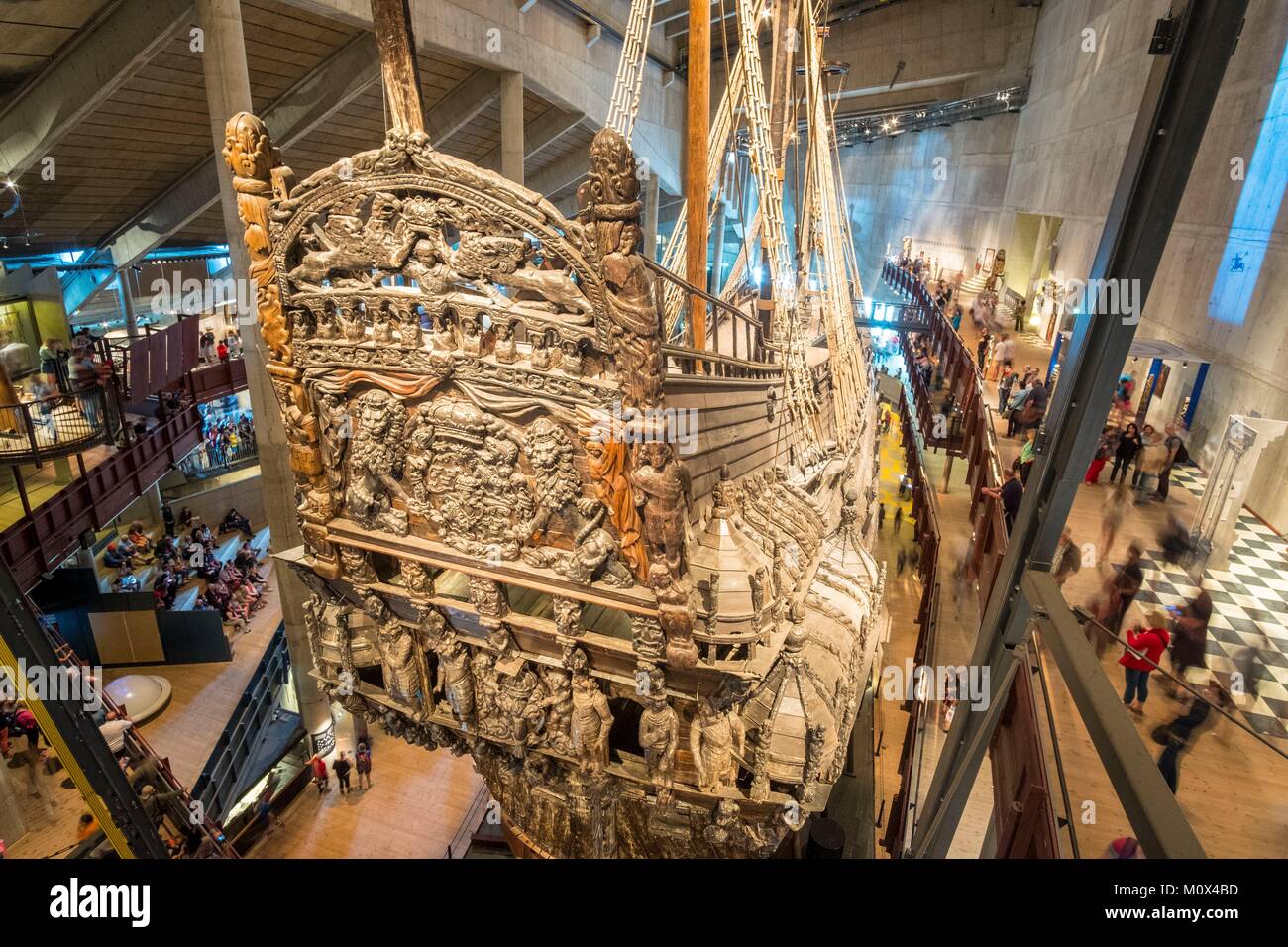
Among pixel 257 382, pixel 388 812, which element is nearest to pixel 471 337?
pixel 257 382

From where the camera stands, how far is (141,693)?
384 inches

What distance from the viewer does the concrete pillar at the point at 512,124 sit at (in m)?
11.8

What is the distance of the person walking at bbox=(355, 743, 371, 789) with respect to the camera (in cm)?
880

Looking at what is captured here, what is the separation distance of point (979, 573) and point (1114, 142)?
4491mm

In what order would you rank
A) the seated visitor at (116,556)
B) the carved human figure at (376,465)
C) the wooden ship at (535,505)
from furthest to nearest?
the seated visitor at (116,556), the carved human figure at (376,465), the wooden ship at (535,505)

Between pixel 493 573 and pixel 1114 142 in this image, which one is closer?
pixel 493 573

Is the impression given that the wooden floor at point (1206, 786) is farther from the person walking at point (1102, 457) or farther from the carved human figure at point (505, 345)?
the carved human figure at point (505, 345)

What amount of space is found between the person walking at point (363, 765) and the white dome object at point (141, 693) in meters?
3.43

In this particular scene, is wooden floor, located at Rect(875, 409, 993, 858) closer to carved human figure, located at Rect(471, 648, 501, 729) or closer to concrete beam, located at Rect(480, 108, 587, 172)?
carved human figure, located at Rect(471, 648, 501, 729)

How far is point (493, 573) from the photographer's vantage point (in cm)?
371

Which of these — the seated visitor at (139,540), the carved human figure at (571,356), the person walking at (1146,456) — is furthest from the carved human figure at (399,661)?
the seated visitor at (139,540)

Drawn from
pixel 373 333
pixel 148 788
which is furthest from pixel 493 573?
pixel 148 788

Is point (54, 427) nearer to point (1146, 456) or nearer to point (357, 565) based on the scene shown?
point (357, 565)
